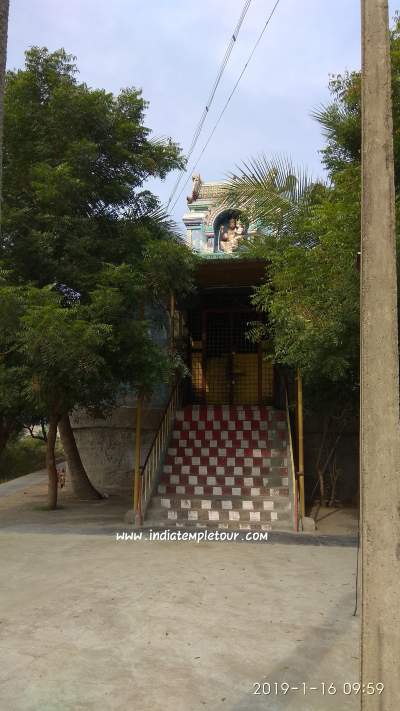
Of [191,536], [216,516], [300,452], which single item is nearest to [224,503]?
[216,516]

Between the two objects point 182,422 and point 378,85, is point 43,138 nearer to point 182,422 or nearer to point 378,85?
point 182,422

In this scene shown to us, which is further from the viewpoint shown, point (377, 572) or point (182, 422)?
point (182, 422)

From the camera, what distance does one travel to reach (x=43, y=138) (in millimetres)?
9258

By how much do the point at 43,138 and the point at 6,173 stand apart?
2.71 ft

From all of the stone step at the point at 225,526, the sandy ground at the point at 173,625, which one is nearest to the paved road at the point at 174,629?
the sandy ground at the point at 173,625

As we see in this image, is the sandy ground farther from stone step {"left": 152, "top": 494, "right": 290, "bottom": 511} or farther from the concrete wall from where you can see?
the concrete wall

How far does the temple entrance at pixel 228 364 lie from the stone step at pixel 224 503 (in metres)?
4.16

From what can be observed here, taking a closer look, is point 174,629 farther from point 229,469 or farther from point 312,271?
point 229,469

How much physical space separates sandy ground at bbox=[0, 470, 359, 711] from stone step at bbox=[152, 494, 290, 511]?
1.47m

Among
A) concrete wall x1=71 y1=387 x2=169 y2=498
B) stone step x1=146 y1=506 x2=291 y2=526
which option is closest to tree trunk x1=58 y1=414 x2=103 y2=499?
concrete wall x1=71 y1=387 x2=169 y2=498

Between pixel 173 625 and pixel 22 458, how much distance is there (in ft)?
79.5

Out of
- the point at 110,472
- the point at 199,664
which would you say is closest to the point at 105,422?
the point at 110,472

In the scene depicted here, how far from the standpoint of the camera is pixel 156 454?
9953 millimetres

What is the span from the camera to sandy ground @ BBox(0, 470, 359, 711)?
3402mm
